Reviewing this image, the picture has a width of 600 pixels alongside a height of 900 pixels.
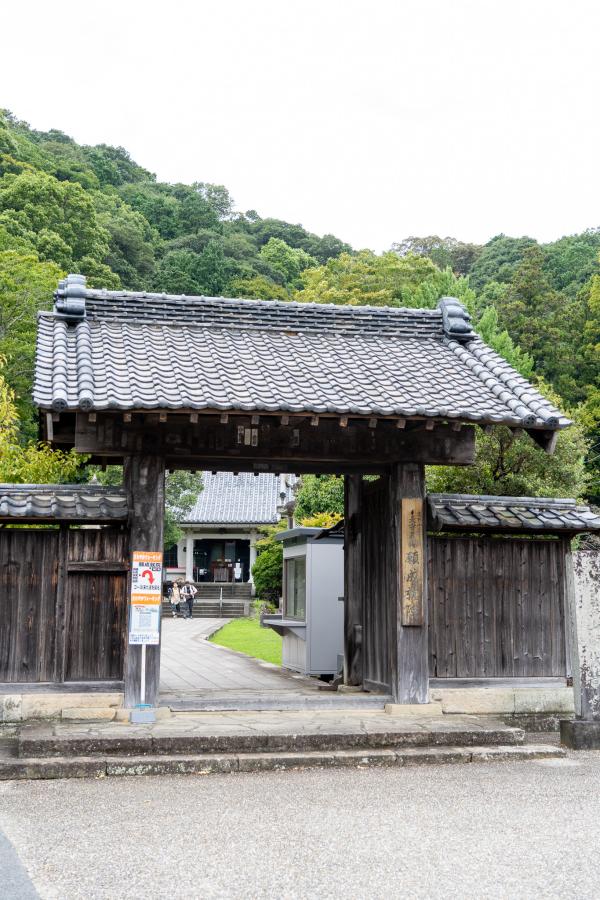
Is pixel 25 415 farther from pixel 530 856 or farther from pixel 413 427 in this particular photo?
pixel 530 856

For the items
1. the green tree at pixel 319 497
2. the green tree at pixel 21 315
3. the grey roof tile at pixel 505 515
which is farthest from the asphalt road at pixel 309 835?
the green tree at pixel 21 315

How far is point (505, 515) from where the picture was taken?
36.5 ft

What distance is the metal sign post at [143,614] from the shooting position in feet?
31.6

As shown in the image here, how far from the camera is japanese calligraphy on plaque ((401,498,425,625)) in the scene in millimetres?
10578

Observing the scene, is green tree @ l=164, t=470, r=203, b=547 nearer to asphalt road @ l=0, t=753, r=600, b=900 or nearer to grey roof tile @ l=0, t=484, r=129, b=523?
grey roof tile @ l=0, t=484, r=129, b=523

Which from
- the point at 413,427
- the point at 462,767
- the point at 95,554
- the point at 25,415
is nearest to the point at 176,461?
the point at 95,554

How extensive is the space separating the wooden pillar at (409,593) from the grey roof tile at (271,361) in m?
1.29

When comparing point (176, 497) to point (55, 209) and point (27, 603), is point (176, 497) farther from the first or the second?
point (27, 603)

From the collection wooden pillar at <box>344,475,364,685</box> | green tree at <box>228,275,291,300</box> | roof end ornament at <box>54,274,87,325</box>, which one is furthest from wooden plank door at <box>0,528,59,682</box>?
green tree at <box>228,275,291,300</box>

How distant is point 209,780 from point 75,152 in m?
67.6

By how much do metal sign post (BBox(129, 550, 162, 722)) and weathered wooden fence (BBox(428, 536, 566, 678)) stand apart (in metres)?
3.52

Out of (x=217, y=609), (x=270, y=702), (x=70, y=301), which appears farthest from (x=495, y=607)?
(x=217, y=609)

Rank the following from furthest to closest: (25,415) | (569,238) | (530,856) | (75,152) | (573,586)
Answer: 1. (75,152)
2. (569,238)
3. (25,415)
4. (573,586)
5. (530,856)

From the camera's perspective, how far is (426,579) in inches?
424
